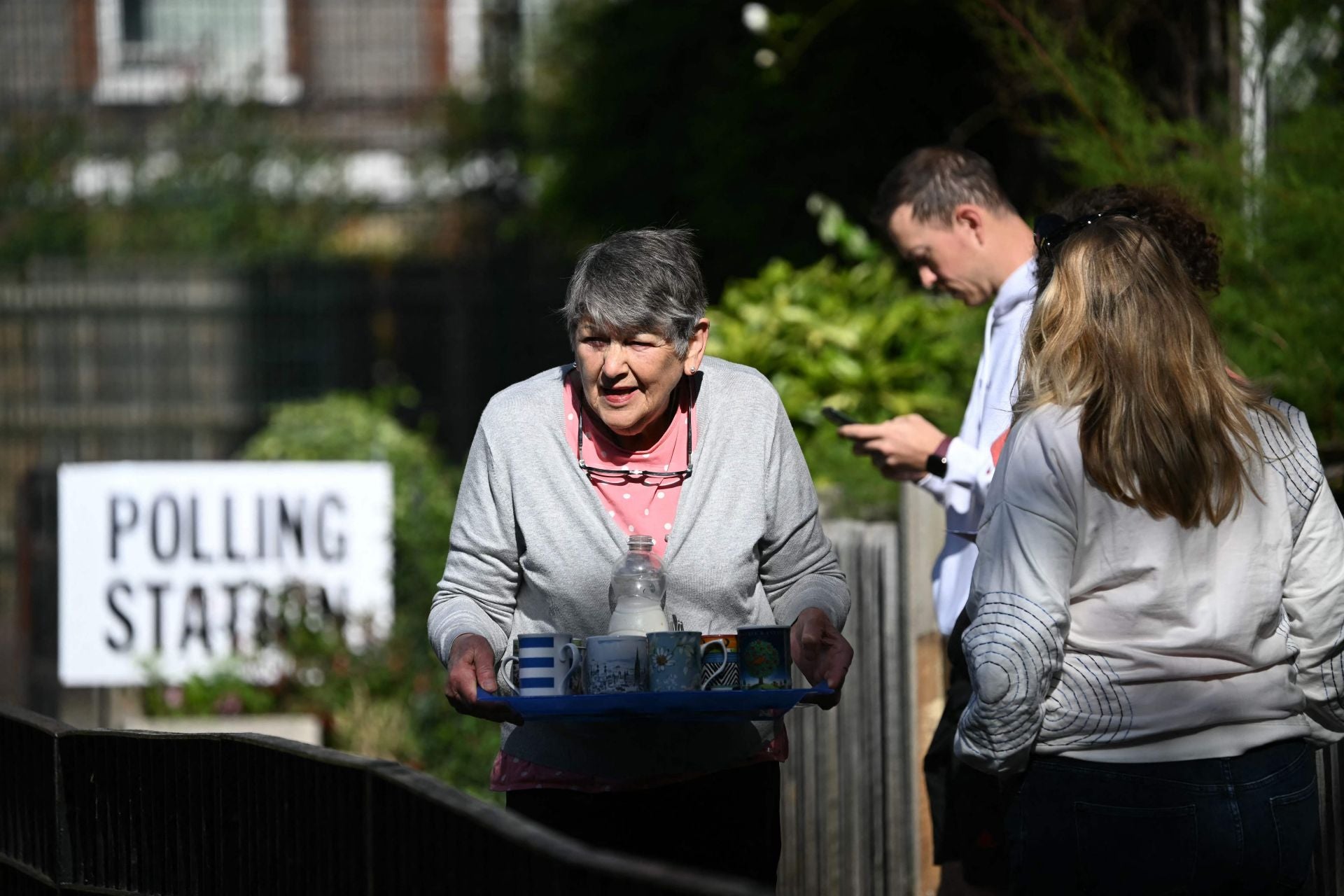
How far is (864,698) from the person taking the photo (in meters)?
4.96

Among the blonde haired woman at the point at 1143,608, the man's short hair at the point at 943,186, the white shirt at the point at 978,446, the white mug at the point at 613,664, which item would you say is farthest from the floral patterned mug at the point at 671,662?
the man's short hair at the point at 943,186

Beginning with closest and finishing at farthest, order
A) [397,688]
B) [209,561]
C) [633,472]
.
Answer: [633,472], [397,688], [209,561]

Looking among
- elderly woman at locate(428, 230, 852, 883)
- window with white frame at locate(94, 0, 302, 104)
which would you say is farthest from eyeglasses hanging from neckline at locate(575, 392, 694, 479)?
window with white frame at locate(94, 0, 302, 104)

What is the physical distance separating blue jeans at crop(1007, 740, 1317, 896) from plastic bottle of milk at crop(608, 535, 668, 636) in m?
0.65

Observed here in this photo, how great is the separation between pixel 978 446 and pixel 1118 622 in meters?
1.20

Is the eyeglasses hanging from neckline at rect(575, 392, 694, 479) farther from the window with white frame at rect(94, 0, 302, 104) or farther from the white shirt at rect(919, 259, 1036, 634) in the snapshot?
the window with white frame at rect(94, 0, 302, 104)

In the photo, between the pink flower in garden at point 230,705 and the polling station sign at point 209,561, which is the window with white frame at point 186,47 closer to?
the polling station sign at point 209,561

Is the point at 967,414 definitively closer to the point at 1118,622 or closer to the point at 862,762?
the point at 1118,622

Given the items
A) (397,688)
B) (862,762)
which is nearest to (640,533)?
(862,762)

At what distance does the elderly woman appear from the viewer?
2920 millimetres

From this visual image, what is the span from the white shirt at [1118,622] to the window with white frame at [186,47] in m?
14.5

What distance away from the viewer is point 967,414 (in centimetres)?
384

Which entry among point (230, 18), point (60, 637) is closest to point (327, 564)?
point (60, 637)

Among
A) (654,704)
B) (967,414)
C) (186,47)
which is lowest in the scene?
(654,704)
